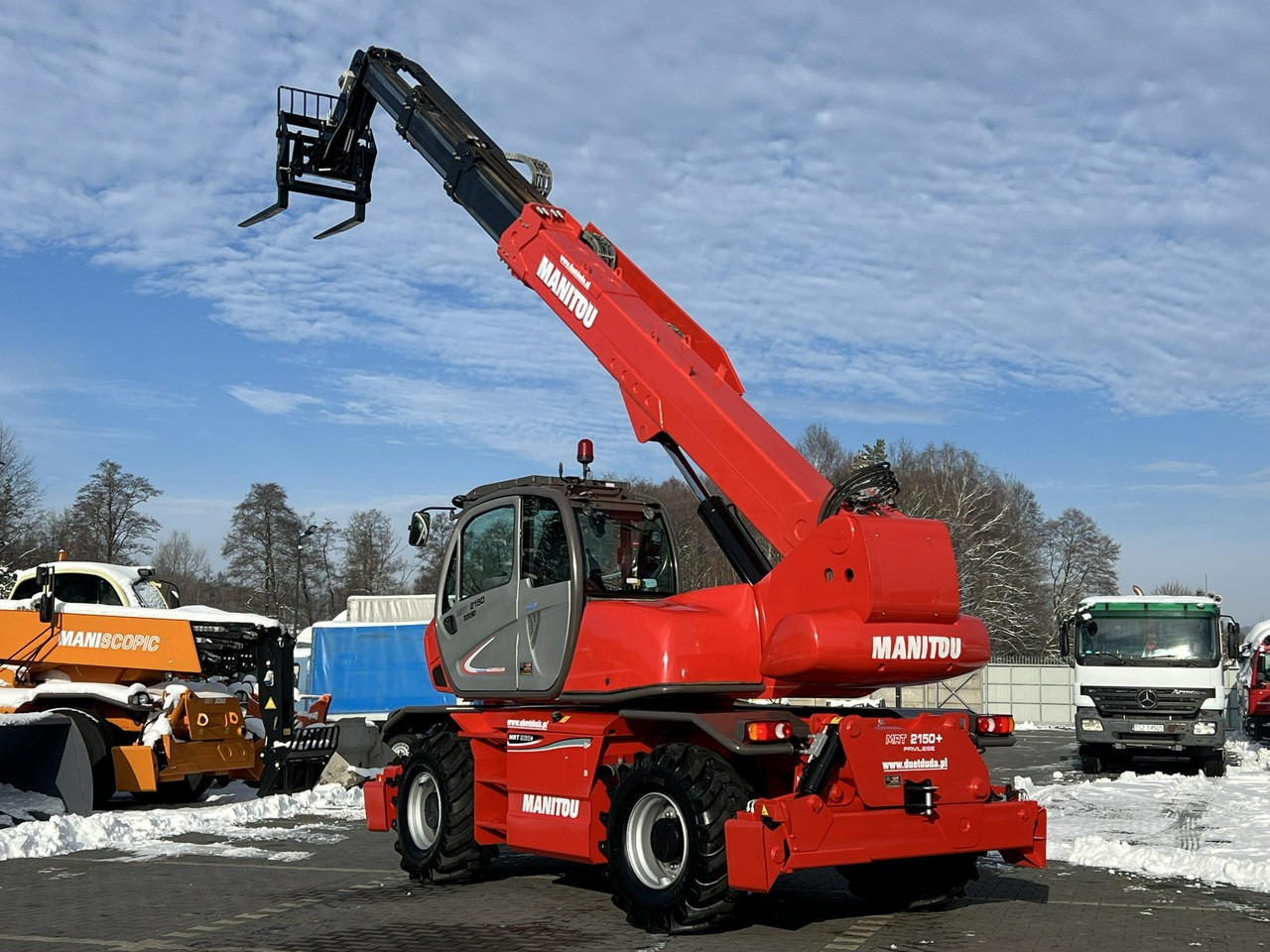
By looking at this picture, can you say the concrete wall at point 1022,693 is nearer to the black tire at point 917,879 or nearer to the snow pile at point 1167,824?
the snow pile at point 1167,824

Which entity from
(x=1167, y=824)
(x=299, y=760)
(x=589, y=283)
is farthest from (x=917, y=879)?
(x=299, y=760)

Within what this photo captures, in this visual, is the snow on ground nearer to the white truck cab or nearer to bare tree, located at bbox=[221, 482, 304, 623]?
the white truck cab

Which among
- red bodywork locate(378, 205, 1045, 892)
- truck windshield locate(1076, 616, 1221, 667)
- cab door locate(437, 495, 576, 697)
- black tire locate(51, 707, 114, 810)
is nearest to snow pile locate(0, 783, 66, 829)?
black tire locate(51, 707, 114, 810)

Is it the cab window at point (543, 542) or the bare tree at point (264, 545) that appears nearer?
the cab window at point (543, 542)

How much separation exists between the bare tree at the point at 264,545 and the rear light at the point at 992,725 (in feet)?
181

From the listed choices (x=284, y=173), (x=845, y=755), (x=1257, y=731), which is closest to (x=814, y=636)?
(x=845, y=755)

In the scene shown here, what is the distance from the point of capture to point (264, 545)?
6275 centimetres

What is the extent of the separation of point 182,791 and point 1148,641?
1443 cm

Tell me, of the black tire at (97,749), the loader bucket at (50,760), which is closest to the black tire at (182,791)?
the black tire at (97,749)

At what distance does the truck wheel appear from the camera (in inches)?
407

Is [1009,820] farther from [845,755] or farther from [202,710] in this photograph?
[202,710]

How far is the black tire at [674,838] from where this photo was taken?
8000 mm

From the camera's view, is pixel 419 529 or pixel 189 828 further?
pixel 189 828

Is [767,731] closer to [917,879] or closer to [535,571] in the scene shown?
[917,879]
